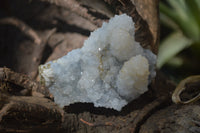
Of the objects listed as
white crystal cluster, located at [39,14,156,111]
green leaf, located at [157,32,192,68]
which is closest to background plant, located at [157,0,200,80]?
green leaf, located at [157,32,192,68]

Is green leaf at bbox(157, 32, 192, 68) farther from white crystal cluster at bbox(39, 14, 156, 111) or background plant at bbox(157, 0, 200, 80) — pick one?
white crystal cluster at bbox(39, 14, 156, 111)

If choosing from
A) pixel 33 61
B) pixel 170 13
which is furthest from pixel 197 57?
pixel 33 61

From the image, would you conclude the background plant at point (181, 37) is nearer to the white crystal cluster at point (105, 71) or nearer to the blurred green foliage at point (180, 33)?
the blurred green foliage at point (180, 33)

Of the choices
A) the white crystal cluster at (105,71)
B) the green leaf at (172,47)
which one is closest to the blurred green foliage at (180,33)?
the green leaf at (172,47)

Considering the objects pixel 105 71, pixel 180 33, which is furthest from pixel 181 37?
pixel 105 71

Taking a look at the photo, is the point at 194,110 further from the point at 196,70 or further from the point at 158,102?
the point at 196,70

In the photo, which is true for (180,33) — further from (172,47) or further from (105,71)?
(105,71)
